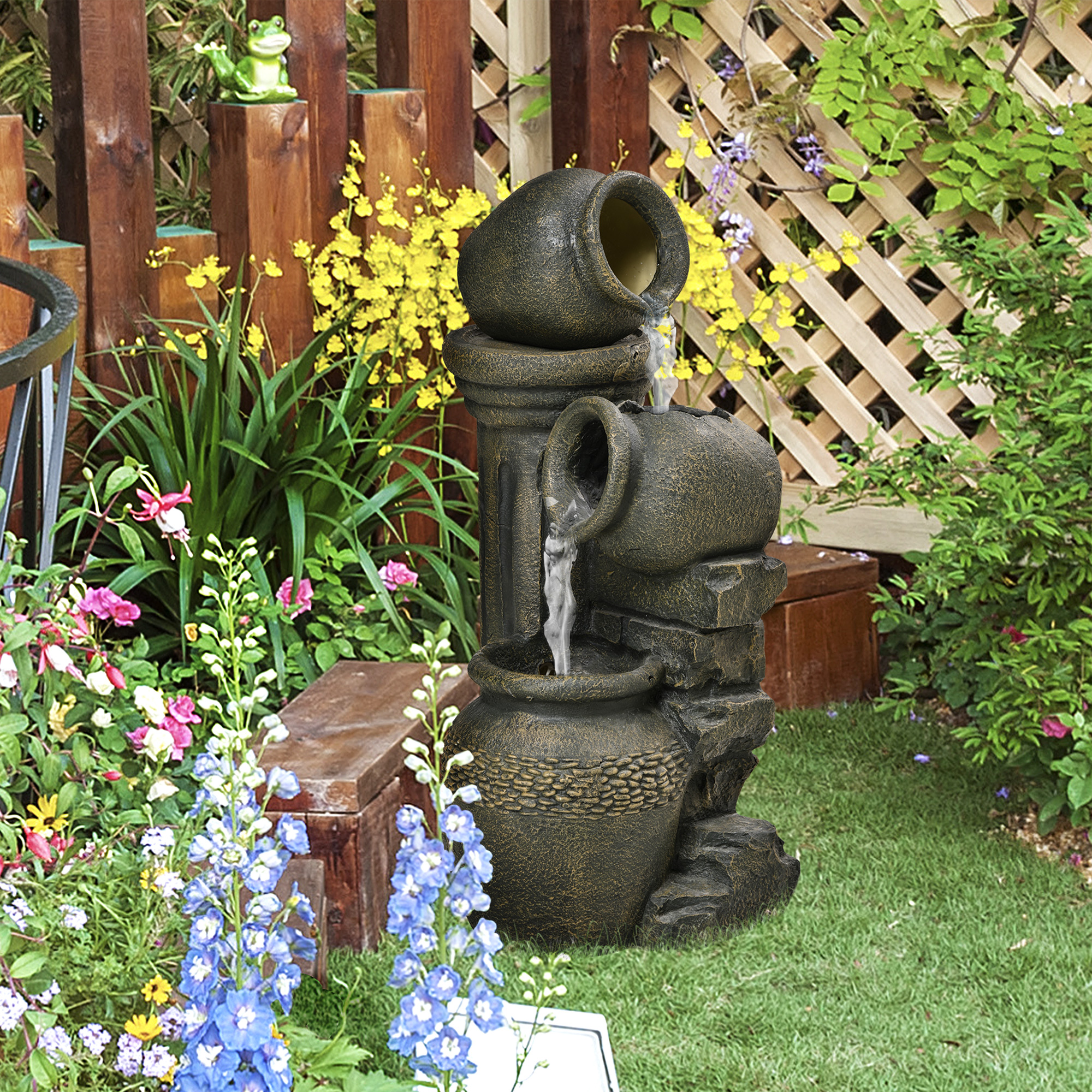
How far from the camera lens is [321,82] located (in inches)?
129

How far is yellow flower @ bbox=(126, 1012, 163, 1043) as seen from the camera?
1.48 meters

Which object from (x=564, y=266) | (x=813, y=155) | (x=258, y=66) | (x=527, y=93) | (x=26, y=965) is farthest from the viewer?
(x=527, y=93)

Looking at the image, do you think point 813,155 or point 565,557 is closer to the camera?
point 565,557

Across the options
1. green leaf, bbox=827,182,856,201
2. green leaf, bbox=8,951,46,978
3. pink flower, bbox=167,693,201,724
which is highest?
green leaf, bbox=827,182,856,201

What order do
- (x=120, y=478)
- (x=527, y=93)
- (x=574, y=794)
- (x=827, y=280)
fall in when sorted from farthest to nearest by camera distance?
(x=527, y=93)
(x=827, y=280)
(x=574, y=794)
(x=120, y=478)

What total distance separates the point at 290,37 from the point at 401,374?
0.71m

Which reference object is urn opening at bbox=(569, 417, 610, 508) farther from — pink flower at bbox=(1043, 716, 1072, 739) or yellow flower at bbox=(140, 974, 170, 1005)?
yellow flower at bbox=(140, 974, 170, 1005)

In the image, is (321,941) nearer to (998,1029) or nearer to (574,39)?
(998,1029)

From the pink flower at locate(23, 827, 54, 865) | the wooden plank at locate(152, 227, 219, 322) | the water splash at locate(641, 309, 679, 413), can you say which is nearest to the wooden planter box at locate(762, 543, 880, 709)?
the water splash at locate(641, 309, 679, 413)

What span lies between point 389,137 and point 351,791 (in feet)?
5.46

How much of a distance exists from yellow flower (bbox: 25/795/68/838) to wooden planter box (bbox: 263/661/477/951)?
16.4 inches

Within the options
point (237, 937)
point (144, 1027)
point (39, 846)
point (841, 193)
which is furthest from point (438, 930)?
point (841, 193)

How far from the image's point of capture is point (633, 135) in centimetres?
378

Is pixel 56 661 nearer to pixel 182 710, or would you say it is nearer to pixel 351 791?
pixel 182 710
